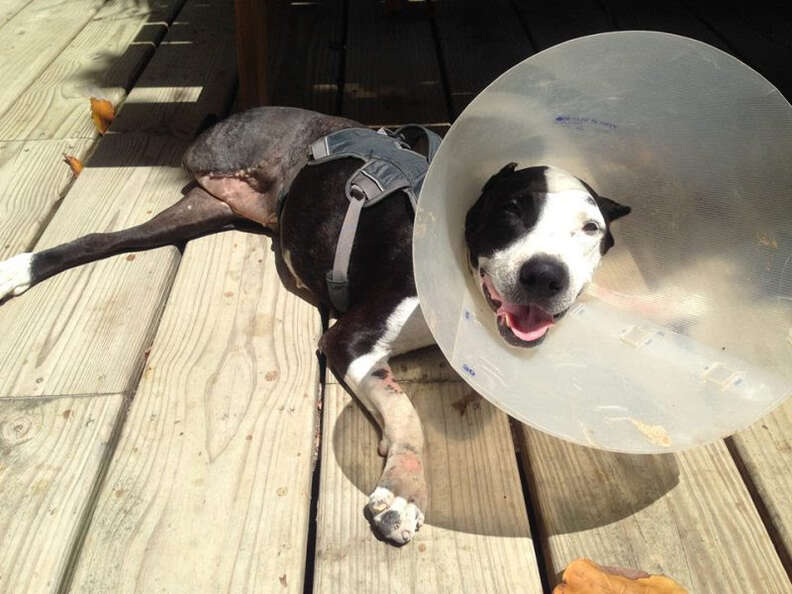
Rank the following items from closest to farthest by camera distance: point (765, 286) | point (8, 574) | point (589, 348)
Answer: point (8, 574), point (765, 286), point (589, 348)

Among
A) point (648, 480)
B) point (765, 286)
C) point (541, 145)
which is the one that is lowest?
point (648, 480)

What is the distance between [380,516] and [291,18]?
3.57m

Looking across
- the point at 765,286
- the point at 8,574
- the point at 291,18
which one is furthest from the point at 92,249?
the point at 291,18

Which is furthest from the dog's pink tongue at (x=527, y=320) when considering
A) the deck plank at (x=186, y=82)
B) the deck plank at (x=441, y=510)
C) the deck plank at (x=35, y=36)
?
the deck plank at (x=35, y=36)

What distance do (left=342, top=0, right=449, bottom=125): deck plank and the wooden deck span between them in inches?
44.6

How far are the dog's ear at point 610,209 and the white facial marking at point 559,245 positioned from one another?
0.07 metres

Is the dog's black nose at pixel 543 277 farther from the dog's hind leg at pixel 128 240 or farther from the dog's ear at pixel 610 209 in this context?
the dog's hind leg at pixel 128 240

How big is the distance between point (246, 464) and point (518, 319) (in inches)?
31.6

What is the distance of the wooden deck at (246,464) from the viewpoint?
4.75ft

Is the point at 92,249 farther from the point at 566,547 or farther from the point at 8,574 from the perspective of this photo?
the point at 566,547

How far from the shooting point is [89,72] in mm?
3469

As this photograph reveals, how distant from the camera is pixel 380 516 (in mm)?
1494

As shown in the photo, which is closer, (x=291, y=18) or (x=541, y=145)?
(x=541, y=145)

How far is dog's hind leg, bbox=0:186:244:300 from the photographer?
2.13m
